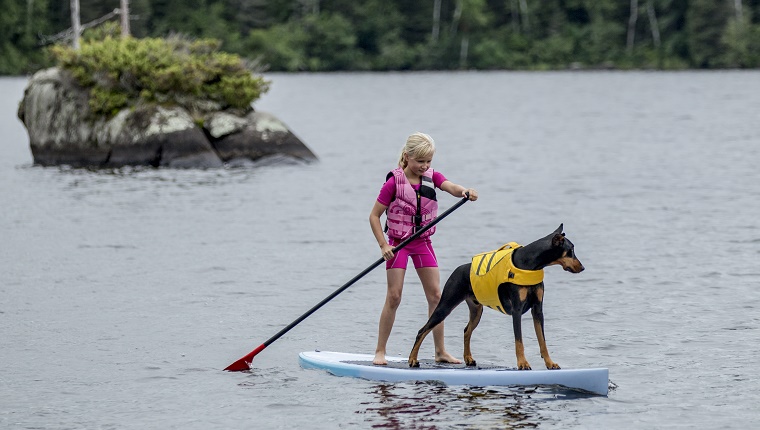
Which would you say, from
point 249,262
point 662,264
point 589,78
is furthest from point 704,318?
point 589,78

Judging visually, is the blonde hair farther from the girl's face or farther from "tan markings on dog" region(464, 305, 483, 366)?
"tan markings on dog" region(464, 305, 483, 366)

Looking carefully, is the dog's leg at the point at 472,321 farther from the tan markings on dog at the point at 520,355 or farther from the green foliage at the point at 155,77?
the green foliage at the point at 155,77

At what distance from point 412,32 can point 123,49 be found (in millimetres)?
85360

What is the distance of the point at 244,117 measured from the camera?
30.9 metres

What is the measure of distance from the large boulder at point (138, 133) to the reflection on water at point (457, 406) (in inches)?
793

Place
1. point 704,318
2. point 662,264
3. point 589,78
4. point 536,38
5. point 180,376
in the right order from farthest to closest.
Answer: point 536,38 → point 589,78 → point 662,264 → point 704,318 → point 180,376

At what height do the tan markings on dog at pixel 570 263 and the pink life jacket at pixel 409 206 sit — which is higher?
the pink life jacket at pixel 409 206

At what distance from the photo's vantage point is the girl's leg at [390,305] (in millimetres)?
10633

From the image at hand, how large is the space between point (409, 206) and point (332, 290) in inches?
206

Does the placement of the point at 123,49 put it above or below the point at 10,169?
above

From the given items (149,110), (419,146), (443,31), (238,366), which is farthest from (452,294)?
(443,31)

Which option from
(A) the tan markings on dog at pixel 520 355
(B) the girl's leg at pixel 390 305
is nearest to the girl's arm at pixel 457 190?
(B) the girl's leg at pixel 390 305

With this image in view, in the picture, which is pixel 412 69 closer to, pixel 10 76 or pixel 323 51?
pixel 323 51

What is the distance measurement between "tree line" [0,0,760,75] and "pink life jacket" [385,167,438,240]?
308 feet
